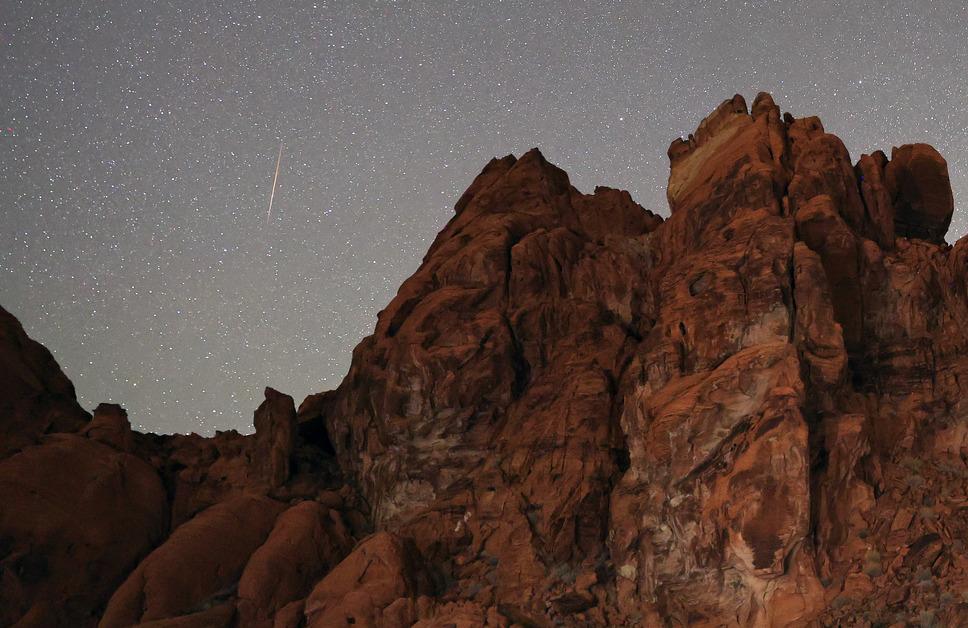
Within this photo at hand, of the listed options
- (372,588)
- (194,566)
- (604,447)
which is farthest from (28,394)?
(604,447)

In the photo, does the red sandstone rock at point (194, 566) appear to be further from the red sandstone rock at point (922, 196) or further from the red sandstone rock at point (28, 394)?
the red sandstone rock at point (922, 196)

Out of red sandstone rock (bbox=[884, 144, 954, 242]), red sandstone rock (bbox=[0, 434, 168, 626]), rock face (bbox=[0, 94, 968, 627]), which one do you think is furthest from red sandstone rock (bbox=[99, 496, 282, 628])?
red sandstone rock (bbox=[884, 144, 954, 242])

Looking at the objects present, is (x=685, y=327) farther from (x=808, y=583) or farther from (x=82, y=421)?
(x=82, y=421)

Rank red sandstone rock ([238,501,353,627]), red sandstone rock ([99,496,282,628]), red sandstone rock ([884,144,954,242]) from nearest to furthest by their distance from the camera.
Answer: red sandstone rock ([99,496,282,628])
red sandstone rock ([238,501,353,627])
red sandstone rock ([884,144,954,242])

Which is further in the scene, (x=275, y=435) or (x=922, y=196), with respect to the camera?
(x=922, y=196)

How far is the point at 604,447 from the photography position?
42.3m

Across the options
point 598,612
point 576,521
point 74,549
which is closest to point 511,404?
point 576,521

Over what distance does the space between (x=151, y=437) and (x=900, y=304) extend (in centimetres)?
4060

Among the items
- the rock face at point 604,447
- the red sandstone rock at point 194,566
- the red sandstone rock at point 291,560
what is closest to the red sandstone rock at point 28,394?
the rock face at point 604,447

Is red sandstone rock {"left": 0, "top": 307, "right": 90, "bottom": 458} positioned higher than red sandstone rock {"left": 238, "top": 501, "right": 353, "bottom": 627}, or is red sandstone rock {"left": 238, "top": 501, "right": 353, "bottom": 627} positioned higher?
red sandstone rock {"left": 0, "top": 307, "right": 90, "bottom": 458}

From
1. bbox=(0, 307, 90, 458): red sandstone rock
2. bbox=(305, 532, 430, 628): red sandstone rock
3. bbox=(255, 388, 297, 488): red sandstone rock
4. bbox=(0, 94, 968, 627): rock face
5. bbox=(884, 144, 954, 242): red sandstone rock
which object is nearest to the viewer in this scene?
bbox=(0, 94, 968, 627): rock face

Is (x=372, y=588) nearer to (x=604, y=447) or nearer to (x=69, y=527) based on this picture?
(x=604, y=447)

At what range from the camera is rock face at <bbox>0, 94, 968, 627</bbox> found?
35.6m

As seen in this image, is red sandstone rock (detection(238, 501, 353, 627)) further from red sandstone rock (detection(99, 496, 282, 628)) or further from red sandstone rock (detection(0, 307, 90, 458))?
red sandstone rock (detection(0, 307, 90, 458))
